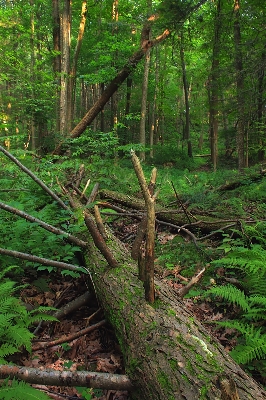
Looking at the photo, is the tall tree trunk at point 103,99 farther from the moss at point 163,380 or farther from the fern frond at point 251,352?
the moss at point 163,380

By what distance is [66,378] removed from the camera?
6.53 feet

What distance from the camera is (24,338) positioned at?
2.42 m

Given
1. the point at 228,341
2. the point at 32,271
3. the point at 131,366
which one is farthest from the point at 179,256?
the point at 131,366

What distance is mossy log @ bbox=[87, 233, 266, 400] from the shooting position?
177 centimetres

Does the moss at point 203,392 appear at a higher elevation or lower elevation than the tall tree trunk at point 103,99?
lower

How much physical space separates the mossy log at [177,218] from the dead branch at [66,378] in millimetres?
3771

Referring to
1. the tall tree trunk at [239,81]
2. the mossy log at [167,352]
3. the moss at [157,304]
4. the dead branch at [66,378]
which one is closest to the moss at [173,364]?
the mossy log at [167,352]

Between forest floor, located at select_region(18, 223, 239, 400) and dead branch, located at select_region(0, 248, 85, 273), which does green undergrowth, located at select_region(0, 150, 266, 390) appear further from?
forest floor, located at select_region(18, 223, 239, 400)

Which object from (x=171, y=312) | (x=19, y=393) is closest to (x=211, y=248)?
(x=171, y=312)

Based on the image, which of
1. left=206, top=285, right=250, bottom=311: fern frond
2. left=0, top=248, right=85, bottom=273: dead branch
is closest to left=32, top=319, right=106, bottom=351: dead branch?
left=0, top=248, right=85, bottom=273: dead branch

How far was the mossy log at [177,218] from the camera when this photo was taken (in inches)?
215

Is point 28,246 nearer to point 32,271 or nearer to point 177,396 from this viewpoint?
point 32,271

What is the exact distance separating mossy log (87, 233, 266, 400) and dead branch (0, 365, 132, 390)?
0.11 meters

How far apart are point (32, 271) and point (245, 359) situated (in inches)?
114
